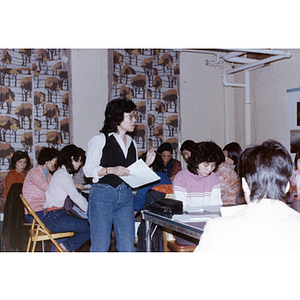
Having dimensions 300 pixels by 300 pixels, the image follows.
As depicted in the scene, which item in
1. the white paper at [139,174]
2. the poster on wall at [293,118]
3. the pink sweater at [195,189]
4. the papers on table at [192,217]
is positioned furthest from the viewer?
the poster on wall at [293,118]

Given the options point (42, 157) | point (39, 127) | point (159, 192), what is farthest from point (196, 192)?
point (39, 127)

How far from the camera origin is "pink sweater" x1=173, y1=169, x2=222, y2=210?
2.60 metres

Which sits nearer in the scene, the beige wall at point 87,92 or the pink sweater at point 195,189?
the pink sweater at point 195,189

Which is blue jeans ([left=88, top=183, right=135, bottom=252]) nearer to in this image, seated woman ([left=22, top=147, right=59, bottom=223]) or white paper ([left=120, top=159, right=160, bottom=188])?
white paper ([left=120, top=159, right=160, bottom=188])

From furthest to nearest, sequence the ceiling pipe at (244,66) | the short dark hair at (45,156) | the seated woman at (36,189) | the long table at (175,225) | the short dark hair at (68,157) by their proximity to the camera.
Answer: the ceiling pipe at (244,66) < the short dark hair at (45,156) < the seated woman at (36,189) < the short dark hair at (68,157) < the long table at (175,225)

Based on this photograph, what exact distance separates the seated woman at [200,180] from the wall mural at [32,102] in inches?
128

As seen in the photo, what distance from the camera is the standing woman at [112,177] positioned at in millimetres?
2344

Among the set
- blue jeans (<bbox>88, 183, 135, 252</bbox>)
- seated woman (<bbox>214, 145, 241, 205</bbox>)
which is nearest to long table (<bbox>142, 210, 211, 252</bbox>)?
blue jeans (<bbox>88, 183, 135, 252</bbox>)

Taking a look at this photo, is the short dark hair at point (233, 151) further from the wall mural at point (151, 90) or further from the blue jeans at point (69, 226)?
the blue jeans at point (69, 226)

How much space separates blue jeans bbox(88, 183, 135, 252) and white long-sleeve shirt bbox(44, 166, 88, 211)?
2.66 ft

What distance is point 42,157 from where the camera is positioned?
359cm

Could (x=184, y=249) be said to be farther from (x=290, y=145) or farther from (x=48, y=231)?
(x=290, y=145)

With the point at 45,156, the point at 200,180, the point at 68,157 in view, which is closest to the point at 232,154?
the point at 200,180

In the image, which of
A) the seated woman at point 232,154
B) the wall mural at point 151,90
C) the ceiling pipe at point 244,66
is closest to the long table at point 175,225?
the seated woman at point 232,154
